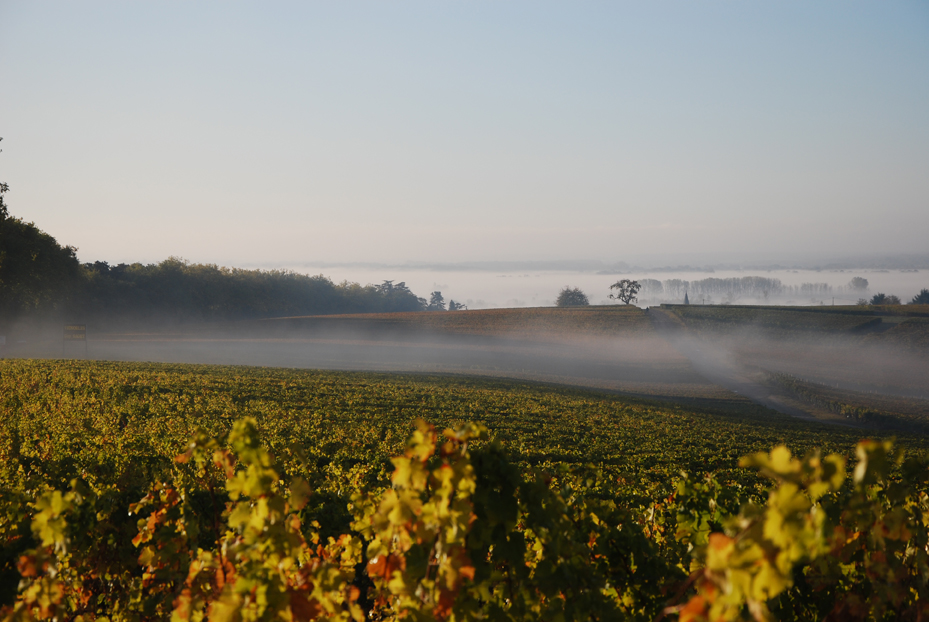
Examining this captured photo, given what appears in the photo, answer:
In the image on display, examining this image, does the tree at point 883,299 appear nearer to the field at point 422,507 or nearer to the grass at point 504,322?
the grass at point 504,322

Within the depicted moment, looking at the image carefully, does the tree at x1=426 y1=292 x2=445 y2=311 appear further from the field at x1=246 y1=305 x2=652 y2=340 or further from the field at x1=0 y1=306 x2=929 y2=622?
the field at x1=0 y1=306 x2=929 y2=622

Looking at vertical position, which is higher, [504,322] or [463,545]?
[504,322]

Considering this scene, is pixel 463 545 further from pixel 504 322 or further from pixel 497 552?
pixel 504 322

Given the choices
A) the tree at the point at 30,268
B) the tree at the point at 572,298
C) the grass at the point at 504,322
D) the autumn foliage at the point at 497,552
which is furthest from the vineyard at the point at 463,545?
Result: the tree at the point at 572,298

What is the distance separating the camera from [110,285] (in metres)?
67.2

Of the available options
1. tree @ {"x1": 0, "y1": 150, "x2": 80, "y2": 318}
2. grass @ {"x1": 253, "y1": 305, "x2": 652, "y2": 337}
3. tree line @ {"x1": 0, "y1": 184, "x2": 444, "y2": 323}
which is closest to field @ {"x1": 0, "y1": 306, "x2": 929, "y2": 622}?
tree @ {"x1": 0, "y1": 150, "x2": 80, "y2": 318}

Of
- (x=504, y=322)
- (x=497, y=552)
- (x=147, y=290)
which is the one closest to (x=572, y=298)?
(x=504, y=322)

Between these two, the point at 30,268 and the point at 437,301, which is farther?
the point at 437,301

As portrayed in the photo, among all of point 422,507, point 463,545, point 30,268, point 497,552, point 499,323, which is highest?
point 30,268

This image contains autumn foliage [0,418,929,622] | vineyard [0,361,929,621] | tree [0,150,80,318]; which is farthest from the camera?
tree [0,150,80,318]

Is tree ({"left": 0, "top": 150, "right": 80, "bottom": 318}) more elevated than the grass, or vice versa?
tree ({"left": 0, "top": 150, "right": 80, "bottom": 318})

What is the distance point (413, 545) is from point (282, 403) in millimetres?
13288

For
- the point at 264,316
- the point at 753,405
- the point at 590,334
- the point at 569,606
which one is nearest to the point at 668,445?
the point at 569,606

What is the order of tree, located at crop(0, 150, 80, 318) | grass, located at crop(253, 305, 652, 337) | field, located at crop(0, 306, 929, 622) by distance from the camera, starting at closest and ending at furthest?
field, located at crop(0, 306, 929, 622), tree, located at crop(0, 150, 80, 318), grass, located at crop(253, 305, 652, 337)
